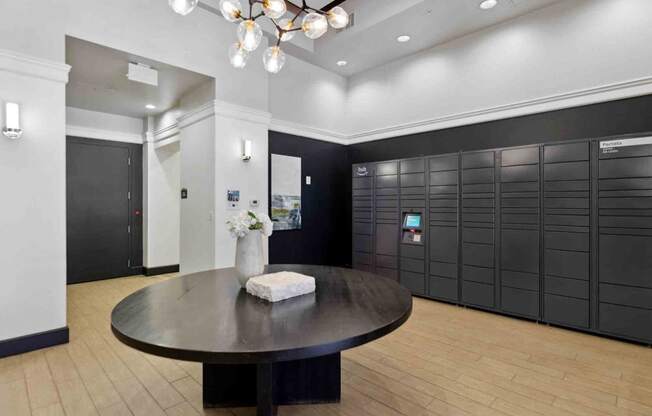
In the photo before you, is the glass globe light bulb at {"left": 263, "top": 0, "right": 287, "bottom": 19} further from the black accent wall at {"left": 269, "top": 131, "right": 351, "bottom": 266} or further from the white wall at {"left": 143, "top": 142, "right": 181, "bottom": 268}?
the white wall at {"left": 143, "top": 142, "right": 181, "bottom": 268}

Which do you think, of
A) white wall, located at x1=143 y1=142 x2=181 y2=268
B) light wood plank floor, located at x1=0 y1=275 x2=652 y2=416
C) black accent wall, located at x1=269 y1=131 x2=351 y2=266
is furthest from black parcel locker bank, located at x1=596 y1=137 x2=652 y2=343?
white wall, located at x1=143 y1=142 x2=181 y2=268

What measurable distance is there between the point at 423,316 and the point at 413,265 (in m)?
0.89

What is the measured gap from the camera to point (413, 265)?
4574 mm

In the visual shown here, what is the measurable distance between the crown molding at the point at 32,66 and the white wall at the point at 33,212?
0.14 ft

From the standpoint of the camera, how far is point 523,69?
13.2ft

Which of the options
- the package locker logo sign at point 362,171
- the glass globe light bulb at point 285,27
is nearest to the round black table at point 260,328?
the glass globe light bulb at point 285,27

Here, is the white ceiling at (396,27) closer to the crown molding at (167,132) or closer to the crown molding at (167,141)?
the crown molding at (167,132)

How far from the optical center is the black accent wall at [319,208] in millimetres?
5036

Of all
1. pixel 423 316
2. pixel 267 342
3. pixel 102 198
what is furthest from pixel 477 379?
pixel 102 198

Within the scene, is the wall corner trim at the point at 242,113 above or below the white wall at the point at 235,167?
above

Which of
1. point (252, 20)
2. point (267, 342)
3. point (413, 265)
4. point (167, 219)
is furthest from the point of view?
point (167, 219)

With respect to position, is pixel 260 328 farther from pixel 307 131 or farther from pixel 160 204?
pixel 160 204

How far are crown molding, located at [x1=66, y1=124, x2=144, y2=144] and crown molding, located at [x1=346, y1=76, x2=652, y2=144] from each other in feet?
14.3

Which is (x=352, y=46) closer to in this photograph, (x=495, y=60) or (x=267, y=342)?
(x=495, y=60)
